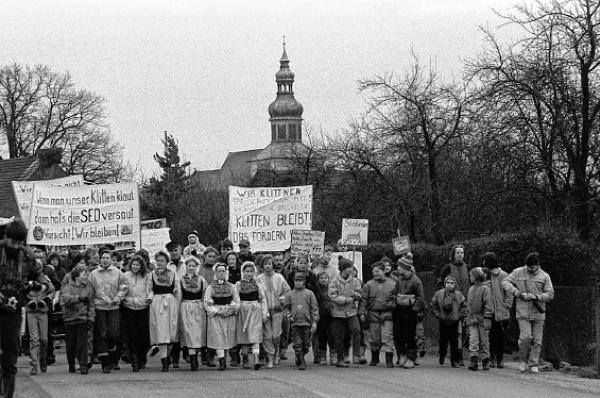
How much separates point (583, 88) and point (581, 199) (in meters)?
2.52

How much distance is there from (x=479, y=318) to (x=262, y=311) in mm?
3274

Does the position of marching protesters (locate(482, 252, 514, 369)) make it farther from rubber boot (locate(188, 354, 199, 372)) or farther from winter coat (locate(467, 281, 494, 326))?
rubber boot (locate(188, 354, 199, 372))

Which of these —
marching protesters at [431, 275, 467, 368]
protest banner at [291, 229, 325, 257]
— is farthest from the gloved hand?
protest banner at [291, 229, 325, 257]

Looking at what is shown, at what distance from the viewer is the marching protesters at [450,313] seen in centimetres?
1956

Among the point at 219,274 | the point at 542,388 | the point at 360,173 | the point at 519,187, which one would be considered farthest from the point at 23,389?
the point at 360,173

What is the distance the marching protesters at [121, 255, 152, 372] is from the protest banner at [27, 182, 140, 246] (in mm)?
4093

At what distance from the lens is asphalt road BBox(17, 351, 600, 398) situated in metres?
15.3

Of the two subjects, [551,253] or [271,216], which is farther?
Answer: [271,216]

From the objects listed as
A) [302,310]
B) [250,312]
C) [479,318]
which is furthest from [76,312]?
[479,318]

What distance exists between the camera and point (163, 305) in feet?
62.6

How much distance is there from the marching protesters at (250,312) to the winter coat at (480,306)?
10.1 feet

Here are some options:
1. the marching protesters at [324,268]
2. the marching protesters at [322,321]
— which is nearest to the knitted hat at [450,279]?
the marching protesters at [322,321]

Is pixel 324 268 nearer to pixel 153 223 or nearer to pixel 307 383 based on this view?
pixel 307 383

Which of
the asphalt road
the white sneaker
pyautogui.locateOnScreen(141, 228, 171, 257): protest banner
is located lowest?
the asphalt road
